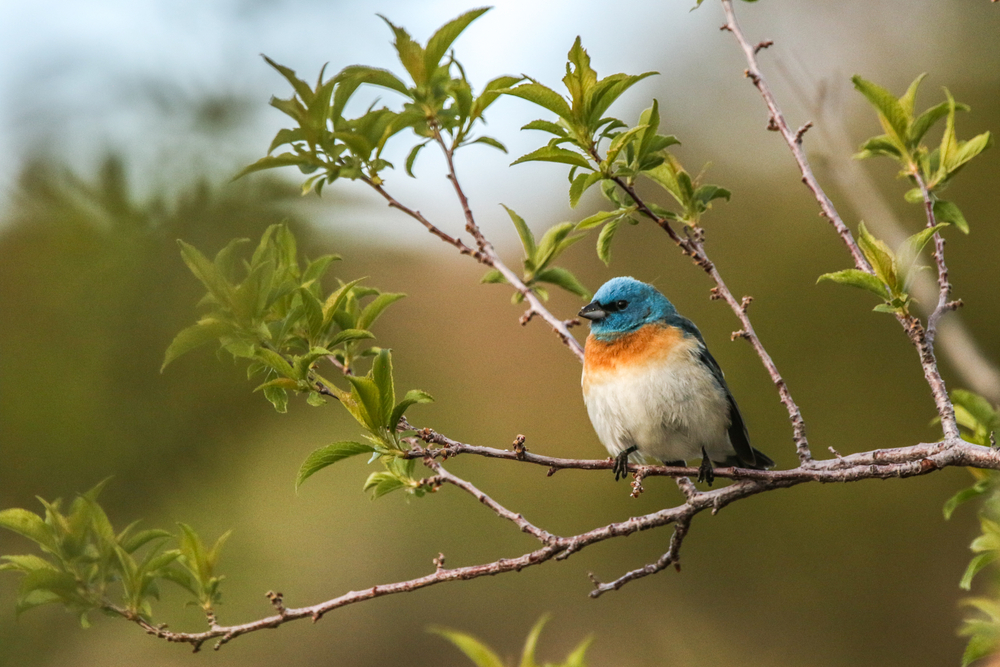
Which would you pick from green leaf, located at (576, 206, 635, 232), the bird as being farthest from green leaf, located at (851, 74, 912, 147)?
the bird

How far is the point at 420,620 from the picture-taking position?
880 cm

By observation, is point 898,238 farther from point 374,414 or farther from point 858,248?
point 374,414

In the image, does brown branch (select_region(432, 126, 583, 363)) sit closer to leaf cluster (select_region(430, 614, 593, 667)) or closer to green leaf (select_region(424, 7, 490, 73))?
green leaf (select_region(424, 7, 490, 73))

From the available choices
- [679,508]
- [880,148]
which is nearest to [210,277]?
[679,508]

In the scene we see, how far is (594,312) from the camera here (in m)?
3.98

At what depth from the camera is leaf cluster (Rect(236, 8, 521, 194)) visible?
2.53 m

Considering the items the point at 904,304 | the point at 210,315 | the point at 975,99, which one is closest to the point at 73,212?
the point at 210,315

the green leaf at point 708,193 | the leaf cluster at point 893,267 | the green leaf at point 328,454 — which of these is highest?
the green leaf at point 708,193

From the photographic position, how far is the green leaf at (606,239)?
112 inches

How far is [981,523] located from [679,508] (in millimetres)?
1132

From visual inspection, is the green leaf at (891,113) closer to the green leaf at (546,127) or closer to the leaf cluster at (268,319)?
the green leaf at (546,127)

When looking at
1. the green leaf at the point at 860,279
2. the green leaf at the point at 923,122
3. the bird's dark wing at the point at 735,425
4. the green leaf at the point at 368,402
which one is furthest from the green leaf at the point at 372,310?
the green leaf at the point at 923,122

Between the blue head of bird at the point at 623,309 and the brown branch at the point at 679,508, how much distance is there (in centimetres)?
126

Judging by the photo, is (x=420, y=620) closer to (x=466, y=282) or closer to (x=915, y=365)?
(x=466, y=282)
